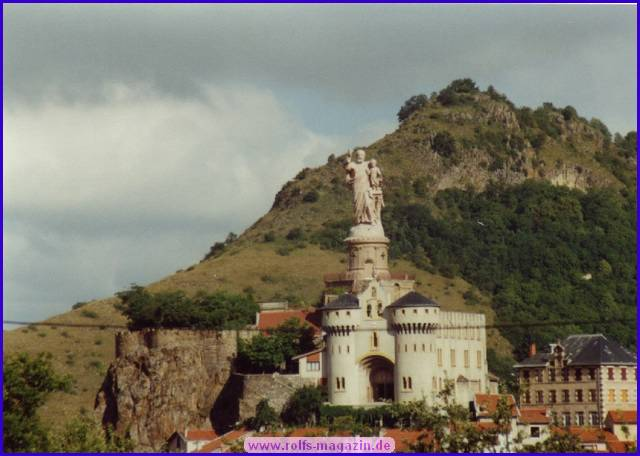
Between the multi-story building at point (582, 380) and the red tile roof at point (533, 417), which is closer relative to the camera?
the red tile roof at point (533, 417)

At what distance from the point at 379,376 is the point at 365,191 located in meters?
15.3

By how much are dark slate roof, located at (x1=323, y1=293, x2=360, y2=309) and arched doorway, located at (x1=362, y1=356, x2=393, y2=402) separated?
3397mm

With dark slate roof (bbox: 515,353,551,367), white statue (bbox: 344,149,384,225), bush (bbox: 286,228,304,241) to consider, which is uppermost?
bush (bbox: 286,228,304,241)

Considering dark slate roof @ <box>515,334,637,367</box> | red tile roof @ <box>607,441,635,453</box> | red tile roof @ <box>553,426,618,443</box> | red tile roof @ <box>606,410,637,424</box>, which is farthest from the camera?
dark slate roof @ <box>515,334,637,367</box>

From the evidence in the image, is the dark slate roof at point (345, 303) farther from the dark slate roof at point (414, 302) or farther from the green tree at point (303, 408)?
the green tree at point (303, 408)

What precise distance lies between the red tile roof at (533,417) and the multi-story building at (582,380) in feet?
4.75

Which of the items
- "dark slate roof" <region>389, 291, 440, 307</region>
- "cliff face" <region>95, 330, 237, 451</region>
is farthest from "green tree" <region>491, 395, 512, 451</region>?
"cliff face" <region>95, 330, 237, 451</region>

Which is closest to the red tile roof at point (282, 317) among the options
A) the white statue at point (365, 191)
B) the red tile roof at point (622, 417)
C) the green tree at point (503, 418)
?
the white statue at point (365, 191)

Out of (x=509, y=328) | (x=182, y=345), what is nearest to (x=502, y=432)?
(x=182, y=345)

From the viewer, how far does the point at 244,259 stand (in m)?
184

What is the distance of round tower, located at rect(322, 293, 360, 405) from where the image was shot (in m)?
127

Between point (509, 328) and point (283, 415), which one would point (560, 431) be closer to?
point (283, 415)

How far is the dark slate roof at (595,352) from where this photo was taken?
131125mm

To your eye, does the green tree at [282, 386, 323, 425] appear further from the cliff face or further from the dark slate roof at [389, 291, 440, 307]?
the cliff face
